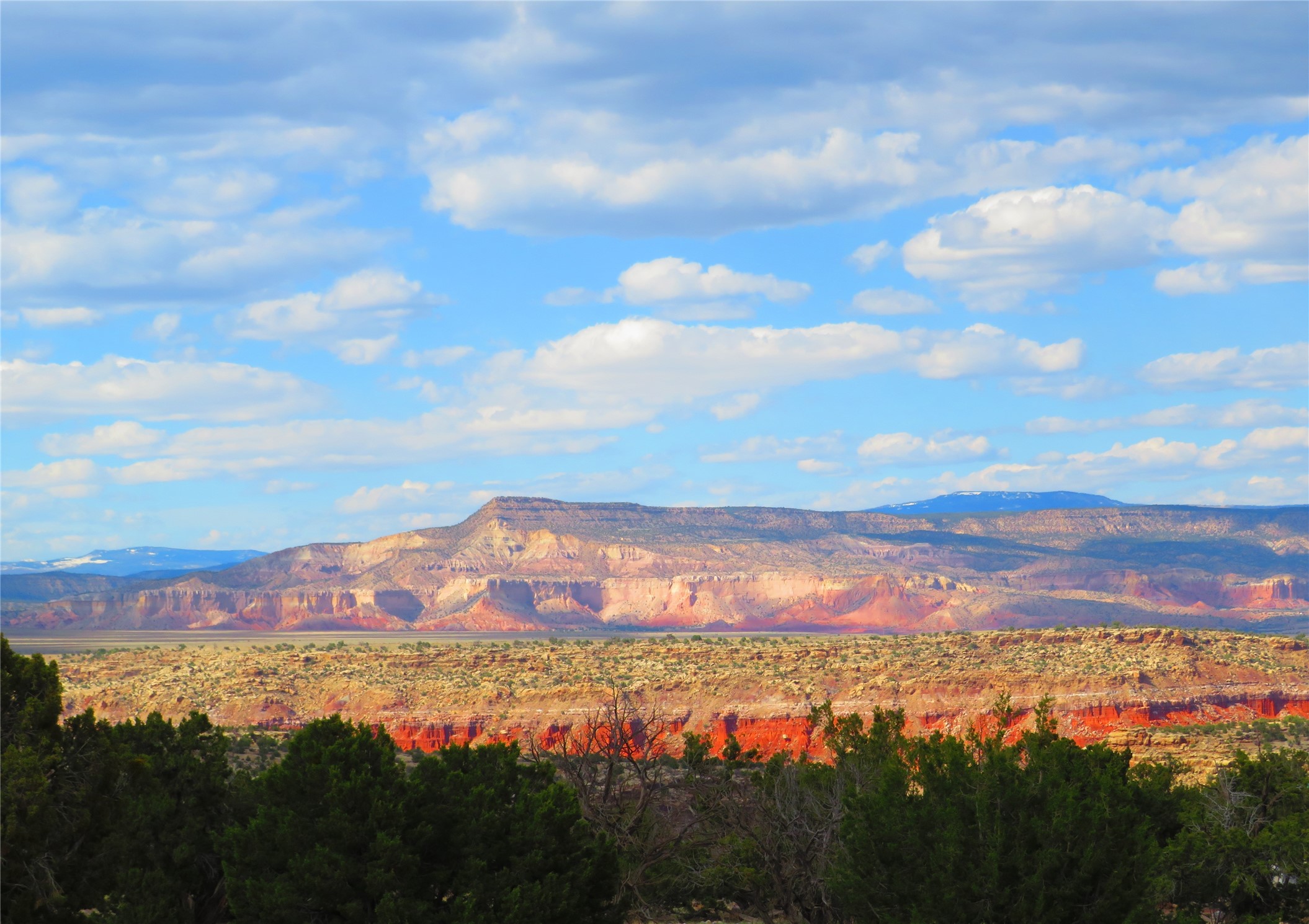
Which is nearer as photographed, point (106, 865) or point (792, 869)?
point (106, 865)

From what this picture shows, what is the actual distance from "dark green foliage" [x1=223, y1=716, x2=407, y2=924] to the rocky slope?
144ft

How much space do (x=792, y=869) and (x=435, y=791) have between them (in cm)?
972

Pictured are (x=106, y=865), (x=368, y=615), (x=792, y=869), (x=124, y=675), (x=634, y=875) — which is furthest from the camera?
(x=368, y=615)

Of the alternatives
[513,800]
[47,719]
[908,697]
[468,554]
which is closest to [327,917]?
[513,800]

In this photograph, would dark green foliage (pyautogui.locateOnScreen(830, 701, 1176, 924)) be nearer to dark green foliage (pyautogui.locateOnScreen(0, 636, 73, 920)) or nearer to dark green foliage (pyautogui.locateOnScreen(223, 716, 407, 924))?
dark green foliage (pyautogui.locateOnScreen(223, 716, 407, 924))

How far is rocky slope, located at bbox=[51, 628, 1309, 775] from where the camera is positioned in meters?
69.6

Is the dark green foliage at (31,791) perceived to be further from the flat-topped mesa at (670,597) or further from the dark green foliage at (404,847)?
the flat-topped mesa at (670,597)

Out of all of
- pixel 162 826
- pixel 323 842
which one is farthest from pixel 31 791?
pixel 162 826

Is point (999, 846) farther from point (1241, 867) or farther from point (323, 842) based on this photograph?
point (323, 842)

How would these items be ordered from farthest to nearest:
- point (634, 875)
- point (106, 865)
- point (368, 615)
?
1. point (368, 615)
2. point (634, 875)
3. point (106, 865)

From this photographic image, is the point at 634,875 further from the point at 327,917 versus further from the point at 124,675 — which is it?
the point at 124,675

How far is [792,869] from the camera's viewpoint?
2823cm

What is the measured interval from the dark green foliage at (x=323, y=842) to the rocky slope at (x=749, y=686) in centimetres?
4402

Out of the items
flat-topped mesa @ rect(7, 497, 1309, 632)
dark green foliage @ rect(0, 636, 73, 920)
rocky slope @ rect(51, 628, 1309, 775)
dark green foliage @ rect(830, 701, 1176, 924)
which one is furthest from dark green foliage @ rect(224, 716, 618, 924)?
flat-topped mesa @ rect(7, 497, 1309, 632)
